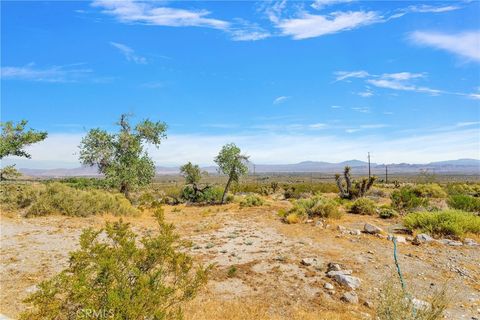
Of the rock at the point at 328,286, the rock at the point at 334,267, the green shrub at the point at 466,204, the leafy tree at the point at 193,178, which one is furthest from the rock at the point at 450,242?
the leafy tree at the point at 193,178

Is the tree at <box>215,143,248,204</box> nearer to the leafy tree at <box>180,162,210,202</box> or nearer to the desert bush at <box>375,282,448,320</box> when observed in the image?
the leafy tree at <box>180,162,210,202</box>

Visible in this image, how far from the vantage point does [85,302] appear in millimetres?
4520

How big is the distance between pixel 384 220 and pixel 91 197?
52.8ft

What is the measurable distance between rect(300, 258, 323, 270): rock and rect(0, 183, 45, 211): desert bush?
1603cm

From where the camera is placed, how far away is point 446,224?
45.9 feet

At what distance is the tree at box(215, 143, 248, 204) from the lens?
31.5 m

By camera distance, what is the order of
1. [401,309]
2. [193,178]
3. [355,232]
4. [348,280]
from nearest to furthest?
[401,309], [348,280], [355,232], [193,178]

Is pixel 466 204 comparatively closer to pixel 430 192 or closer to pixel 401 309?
pixel 430 192

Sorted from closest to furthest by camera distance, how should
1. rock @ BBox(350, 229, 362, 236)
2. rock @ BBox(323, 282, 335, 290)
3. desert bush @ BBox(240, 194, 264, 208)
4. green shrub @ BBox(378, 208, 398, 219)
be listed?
rock @ BBox(323, 282, 335, 290) < rock @ BBox(350, 229, 362, 236) < green shrub @ BBox(378, 208, 398, 219) < desert bush @ BBox(240, 194, 264, 208)

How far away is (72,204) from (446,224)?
17.7m

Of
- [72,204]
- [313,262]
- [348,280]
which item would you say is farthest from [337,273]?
[72,204]

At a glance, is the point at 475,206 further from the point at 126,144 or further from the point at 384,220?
the point at 126,144

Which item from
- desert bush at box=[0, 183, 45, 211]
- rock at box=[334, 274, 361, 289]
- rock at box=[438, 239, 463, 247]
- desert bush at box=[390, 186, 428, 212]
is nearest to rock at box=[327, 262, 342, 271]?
rock at box=[334, 274, 361, 289]

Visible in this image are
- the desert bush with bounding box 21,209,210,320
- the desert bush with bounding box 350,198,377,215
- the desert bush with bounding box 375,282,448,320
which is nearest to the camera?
the desert bush with bounding box 21,209,210,320
